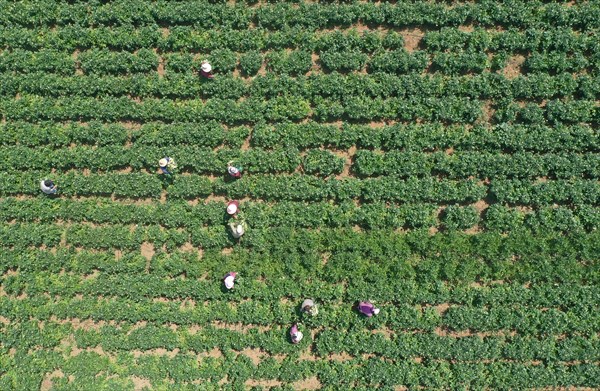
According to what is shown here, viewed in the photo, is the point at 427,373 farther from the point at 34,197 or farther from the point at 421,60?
the point at 34,197

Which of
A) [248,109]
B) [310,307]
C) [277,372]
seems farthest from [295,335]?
[248,109]

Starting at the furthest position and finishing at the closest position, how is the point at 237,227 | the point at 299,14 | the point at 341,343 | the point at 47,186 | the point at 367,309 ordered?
the point at 299,14 → the point at 47,186 → the point at 237,227 → the point at 341,343 → the point at 367,309

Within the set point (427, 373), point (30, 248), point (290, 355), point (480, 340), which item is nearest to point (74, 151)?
point (30, 248)

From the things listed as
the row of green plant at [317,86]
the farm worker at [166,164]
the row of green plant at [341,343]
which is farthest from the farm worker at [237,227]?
the row of green plant at [317,86]

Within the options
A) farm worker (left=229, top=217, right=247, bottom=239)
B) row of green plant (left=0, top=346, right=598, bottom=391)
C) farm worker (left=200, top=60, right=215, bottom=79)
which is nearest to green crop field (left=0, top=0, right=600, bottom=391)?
row of green plant (left=0, top=346, right=598, bottom=391)

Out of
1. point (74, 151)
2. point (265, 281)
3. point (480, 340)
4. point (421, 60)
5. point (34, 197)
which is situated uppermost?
point (421, 60)

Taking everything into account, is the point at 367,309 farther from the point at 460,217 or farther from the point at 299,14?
the point at 299,14

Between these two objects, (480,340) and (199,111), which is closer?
(480,340)
